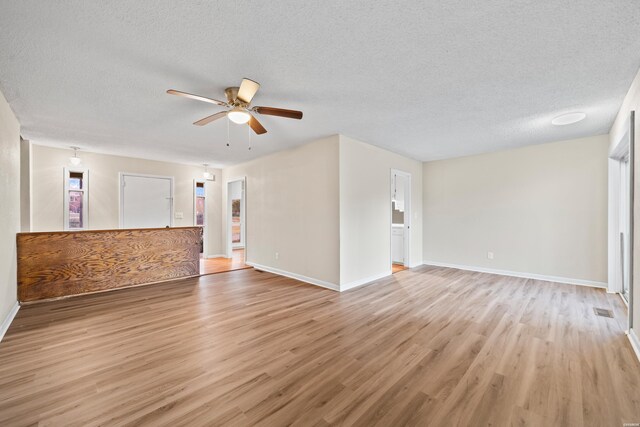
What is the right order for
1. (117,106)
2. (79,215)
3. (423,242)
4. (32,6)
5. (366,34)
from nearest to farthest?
(32,6) → (366,34) → (117,106) → (79,215) → (423,242)

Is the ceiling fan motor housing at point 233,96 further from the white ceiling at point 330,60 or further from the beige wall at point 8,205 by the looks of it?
the beige wall at point 8,205

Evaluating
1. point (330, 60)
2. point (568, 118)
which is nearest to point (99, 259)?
point (330, 60)

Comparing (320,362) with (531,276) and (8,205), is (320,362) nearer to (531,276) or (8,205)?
(8,205)

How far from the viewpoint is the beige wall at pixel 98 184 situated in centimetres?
514

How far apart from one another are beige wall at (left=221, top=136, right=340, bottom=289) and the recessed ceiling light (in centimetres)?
306

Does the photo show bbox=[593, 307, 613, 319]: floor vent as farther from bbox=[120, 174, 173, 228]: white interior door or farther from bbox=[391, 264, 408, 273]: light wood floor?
bbox=[120, 174, 173, 228]: white interior door

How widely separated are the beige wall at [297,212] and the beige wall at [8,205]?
367 centimetres

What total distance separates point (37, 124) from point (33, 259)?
199 cm

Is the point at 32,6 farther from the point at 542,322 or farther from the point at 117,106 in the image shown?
the point at 542,322

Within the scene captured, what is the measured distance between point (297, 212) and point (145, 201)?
4056 mm

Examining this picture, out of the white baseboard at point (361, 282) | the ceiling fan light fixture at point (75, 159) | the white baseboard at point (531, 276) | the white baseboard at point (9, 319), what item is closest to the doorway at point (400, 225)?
the white baseboard at point (361, 282)

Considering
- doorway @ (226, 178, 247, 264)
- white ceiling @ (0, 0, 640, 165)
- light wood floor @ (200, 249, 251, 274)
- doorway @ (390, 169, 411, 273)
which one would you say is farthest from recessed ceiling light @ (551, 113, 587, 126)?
light wood floor @ (200, 249, 251, 274)

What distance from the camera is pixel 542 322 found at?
3.03 meters

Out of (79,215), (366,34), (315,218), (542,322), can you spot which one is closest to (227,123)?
(315,218)
